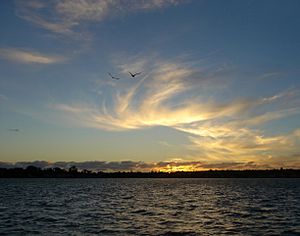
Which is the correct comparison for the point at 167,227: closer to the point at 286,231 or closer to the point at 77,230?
the point at 77,230

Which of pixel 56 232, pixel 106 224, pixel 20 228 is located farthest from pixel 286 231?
pixel 20 228

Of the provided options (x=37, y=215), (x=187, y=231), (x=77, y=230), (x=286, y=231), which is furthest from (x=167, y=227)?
(x=37, y=215)

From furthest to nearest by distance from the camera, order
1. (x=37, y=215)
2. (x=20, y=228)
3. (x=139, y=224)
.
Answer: (x=37, y=215)
(x=139, y=224)
(x=20, y=228)

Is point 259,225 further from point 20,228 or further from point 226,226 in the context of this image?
point 20,228

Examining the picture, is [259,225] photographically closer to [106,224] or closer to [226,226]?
[226,226]

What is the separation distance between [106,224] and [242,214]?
69.2ft

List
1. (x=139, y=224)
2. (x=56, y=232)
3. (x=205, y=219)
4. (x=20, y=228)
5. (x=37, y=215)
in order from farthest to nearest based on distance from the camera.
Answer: (x=37, y=215) < (x=205, y=219) < (x=139, y=224) < (x=20, y=228) < (x=56, y=232)

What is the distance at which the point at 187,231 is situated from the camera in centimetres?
3897

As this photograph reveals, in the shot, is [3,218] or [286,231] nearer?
[286,231]

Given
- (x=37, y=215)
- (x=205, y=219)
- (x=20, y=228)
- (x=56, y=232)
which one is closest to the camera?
(x=56, y=232)

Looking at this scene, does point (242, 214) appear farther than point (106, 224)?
Yes

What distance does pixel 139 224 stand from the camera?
4347 cm

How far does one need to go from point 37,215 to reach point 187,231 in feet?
77.4

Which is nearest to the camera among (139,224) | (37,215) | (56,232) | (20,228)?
(56,232)
